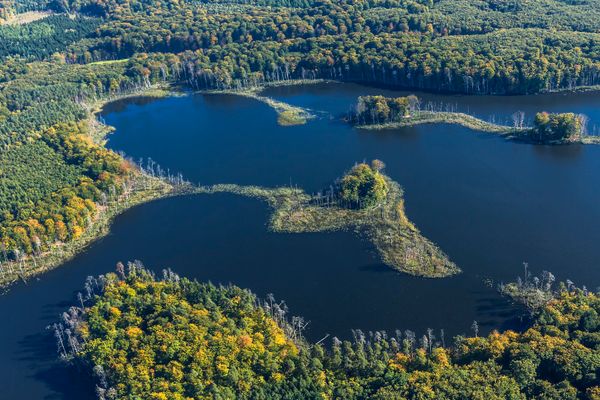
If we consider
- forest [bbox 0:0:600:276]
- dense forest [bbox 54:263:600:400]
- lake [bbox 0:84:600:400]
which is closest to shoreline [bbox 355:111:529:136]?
lake [bbox 0:84:600:400]

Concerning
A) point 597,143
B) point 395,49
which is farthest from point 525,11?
point 597,143

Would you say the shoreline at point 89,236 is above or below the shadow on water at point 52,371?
above

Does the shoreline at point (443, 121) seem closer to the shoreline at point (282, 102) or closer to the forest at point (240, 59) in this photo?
the forest at point (240, 59)

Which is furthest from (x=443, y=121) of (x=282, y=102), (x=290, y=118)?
(x=282, y=102)

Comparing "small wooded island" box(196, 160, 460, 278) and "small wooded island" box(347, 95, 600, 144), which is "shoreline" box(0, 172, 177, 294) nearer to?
"small wooded island" box(196, 160, 460, 278)

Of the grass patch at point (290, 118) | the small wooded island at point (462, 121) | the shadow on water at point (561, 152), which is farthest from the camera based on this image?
the grass patch at point (290, 118)

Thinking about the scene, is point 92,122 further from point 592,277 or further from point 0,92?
point 592,277

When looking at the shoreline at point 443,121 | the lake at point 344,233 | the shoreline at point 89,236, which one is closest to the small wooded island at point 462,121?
the shoreline at point 443,121

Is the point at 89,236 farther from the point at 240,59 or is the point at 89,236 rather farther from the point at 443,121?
the point at 240,59
